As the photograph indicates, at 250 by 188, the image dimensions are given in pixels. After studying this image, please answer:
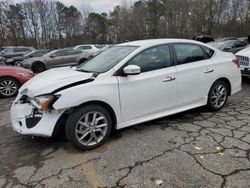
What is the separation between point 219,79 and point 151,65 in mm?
1731

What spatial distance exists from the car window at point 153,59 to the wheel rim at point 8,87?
4.91 meters

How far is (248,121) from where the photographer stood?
3.95m

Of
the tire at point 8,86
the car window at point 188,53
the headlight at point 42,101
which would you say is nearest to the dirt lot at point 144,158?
the headlight at point 42,101

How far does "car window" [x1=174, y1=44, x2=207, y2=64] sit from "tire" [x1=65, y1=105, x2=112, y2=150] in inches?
69.7

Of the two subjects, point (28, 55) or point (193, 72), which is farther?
point (28, 55)

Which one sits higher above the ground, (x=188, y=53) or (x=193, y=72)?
(x=188, y=53)

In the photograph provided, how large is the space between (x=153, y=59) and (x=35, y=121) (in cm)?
211

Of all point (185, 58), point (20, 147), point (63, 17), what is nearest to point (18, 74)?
point (20, 147)

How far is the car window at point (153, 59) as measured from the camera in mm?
3518

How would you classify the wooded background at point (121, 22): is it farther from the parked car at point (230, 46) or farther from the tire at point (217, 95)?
the tire at point (217, 95)

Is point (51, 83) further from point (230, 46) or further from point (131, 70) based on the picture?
point (230, 46)

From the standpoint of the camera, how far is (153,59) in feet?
12.1

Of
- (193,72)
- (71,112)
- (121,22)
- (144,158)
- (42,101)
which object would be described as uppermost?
(121,22)

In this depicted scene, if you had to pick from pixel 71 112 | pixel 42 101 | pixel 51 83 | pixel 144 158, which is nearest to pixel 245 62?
pixel 144 158
